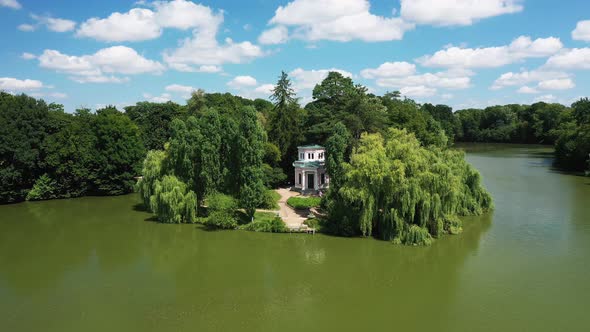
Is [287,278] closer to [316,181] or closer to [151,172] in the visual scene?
[151,172]

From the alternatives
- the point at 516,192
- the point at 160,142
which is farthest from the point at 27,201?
the point at 516,192

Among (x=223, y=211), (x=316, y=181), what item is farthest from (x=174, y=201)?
→ (x=316, y=181)

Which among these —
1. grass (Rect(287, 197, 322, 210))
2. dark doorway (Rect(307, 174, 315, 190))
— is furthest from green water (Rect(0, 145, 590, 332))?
dark doorway (Rect(307, 174, 315, 190))

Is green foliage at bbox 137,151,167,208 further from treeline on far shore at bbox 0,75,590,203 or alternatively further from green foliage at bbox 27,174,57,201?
green foliage at bbox 27,174,57,201

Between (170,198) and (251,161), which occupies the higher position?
(251,161)

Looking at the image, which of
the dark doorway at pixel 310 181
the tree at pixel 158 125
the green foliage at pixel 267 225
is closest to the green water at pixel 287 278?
the green foliage at pixel 267 225

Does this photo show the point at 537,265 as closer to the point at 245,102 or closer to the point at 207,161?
the point at 207,161
